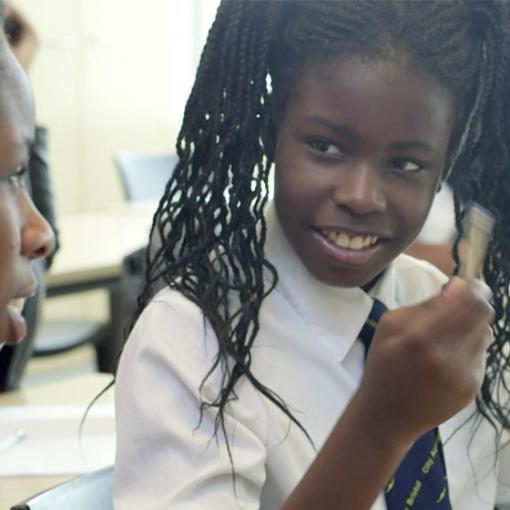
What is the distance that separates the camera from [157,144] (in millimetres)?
5043

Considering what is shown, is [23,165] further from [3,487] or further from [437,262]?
[437,262]

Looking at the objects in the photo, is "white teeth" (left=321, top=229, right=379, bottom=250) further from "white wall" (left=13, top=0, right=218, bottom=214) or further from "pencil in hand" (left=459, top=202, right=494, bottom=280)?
"white wall" (left=13, top=0, right=218, bottom=214)

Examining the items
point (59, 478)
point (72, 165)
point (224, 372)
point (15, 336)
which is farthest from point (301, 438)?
point (72, 165)

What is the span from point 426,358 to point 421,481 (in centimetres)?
24

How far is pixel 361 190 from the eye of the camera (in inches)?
37.3

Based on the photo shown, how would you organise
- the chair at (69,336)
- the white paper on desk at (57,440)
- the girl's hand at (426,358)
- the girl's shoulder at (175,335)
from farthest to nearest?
the chair at (69,336) < the white paper on desk at (57,440) < the girl's shoulder at (175,335) < the girl's hand at (426,358)

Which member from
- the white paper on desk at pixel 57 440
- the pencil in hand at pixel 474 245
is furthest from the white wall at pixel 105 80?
the pencil in hand at pixel 474 245

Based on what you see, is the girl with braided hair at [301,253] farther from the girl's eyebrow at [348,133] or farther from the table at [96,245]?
the table at [96,245]

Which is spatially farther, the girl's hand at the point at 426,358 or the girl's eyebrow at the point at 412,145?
the girl's eyebrow at the point at 412,145

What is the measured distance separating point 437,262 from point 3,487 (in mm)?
818

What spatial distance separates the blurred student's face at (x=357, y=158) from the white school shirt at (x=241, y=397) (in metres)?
0.06

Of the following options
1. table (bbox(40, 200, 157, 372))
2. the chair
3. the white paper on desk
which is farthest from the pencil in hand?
the chair

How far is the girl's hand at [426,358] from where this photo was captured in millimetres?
820

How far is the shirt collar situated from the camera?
1.04 meters
